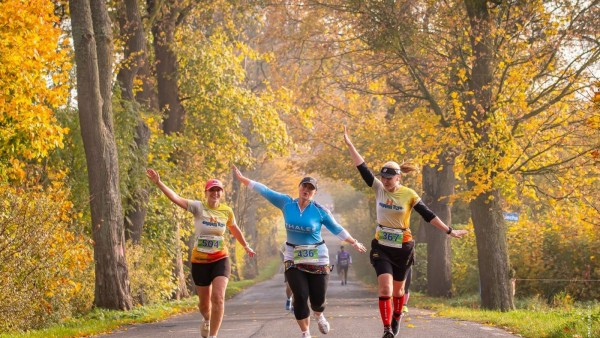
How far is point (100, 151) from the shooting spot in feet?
60.5

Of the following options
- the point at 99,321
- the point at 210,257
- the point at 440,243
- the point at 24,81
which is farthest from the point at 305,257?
the point at 440,243

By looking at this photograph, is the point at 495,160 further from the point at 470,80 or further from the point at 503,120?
the point at 470,80

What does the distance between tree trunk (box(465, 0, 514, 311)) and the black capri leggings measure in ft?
32.2

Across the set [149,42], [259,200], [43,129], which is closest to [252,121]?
[149,42]

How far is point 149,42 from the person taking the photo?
2972cm

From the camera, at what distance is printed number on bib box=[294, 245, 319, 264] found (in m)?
10.8

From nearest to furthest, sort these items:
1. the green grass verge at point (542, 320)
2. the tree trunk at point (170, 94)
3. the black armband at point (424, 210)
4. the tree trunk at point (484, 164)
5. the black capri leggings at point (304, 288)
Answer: the black capri leggings at point (304, 288) → the black armband at point (424, 210) → the green grass verge at point (542, 320) → the tree trunk at point (484, 164) → the tree trunk at point (170, 94)

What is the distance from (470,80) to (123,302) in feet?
30.2

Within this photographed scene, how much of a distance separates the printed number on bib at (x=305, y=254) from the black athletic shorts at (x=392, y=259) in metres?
1.13

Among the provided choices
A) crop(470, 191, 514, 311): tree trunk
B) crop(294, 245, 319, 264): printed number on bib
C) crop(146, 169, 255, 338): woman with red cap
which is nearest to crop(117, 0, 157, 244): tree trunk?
A: crop(470, 191, 514, 311): tree trunk

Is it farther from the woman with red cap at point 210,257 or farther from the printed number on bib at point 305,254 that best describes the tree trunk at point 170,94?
the printed number on bib at point 305,254

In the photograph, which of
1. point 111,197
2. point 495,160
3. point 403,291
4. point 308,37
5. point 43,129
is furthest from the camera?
point 308,37

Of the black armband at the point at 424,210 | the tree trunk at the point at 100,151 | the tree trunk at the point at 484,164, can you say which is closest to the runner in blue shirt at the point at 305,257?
the black armband at the point at 424,210

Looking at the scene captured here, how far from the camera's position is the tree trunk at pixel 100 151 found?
1806cm
